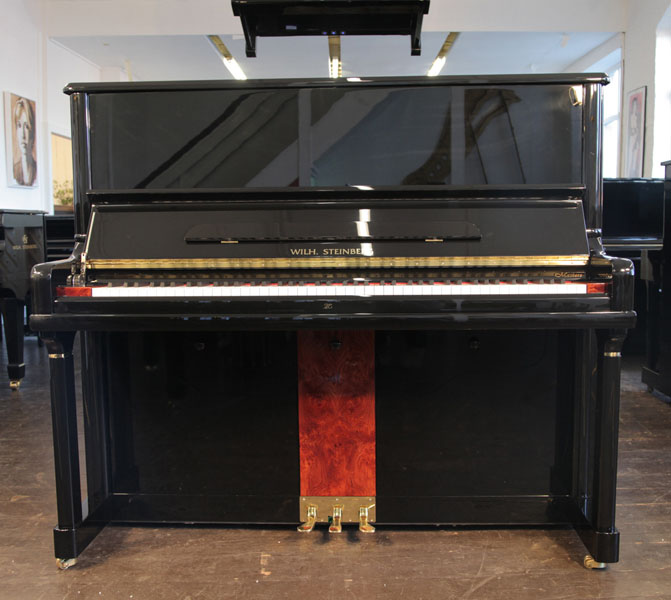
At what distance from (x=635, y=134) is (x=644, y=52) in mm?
810

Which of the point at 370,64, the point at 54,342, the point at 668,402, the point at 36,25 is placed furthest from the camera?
the point at 370,64

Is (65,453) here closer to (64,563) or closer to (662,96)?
(64,563)

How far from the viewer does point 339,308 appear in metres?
1.52

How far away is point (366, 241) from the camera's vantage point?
1.67 m

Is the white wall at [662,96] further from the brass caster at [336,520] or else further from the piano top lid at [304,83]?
the brass caster at [336,520]

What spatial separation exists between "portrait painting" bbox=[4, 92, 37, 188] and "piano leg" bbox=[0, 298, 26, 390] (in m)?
2.93

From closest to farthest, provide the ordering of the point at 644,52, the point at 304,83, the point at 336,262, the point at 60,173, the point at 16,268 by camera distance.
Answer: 1. the point at 336,262
2. the point at 304,83
3. the point at 16,268
4. the point at 644,52
5. the point at 60,173

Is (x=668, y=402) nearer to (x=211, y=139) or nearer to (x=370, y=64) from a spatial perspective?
(x=211, y=139)

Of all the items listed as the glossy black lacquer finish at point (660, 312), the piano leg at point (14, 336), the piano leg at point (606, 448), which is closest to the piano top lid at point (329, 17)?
the piano leg at point (606, 448)

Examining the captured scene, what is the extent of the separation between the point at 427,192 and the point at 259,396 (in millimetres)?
830

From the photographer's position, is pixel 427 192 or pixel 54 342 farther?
pixel 427 192

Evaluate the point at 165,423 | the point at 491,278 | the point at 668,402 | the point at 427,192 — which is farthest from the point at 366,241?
the point at 668,402

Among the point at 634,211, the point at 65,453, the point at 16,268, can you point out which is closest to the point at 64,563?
the point at 65,453

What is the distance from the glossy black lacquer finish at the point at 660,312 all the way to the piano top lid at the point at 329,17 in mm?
1910
